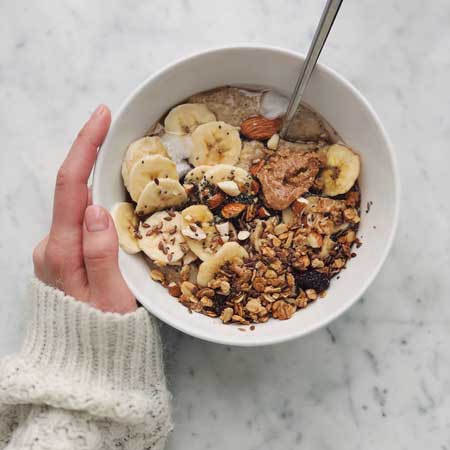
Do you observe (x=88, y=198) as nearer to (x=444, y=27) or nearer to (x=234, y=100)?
(x=234, y=100)

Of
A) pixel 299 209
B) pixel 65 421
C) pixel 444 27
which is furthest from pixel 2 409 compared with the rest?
pixel 444 27

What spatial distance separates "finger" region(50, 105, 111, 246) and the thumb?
0.04 metres

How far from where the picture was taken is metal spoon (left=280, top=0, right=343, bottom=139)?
0.89 m

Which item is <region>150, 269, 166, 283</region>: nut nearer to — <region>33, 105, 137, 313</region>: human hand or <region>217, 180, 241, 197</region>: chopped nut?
<region>33, 105, 137, 313</region>: human hand

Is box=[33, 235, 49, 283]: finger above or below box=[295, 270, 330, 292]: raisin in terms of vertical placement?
below

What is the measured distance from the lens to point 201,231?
104 centimetres

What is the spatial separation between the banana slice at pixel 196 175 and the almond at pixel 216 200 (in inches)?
1.7

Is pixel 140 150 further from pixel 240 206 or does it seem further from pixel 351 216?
pixel 351 216

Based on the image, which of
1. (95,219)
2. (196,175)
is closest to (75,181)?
(95,219)

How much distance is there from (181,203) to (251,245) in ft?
0.46

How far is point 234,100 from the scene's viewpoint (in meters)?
1.10

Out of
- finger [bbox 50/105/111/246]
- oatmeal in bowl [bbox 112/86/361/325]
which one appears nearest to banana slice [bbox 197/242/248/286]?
oatmeal in bowl [bbox 112/86/361/325]

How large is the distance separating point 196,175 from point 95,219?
0.19m

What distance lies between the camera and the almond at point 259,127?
1.08 m
